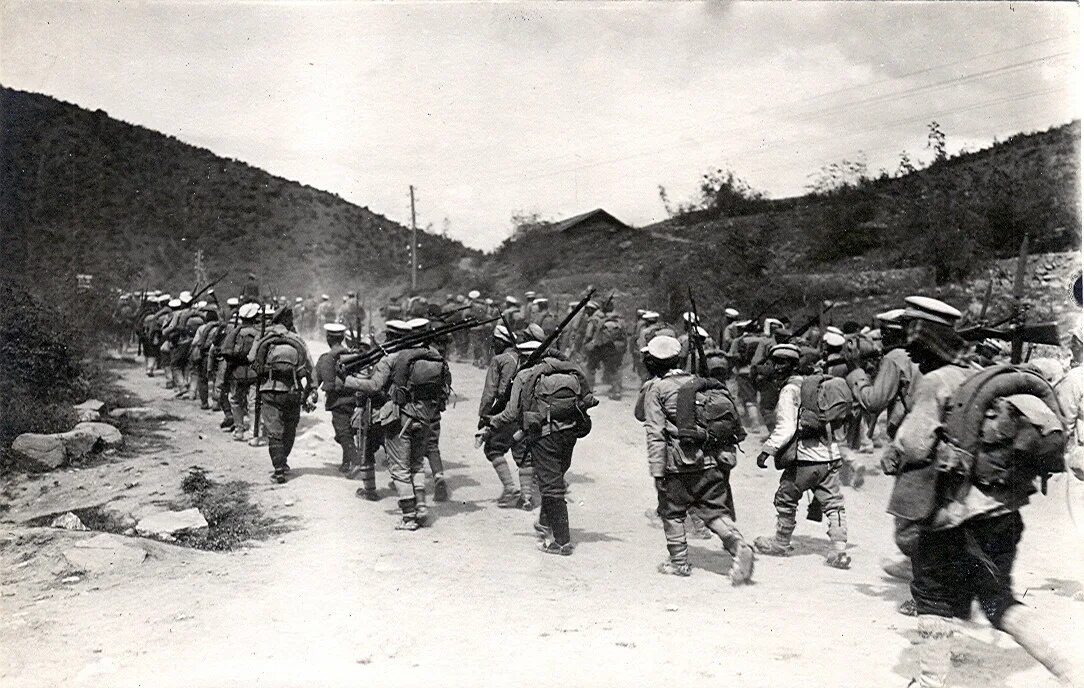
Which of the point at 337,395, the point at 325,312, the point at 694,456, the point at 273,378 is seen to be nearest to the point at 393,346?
the point at 337,395

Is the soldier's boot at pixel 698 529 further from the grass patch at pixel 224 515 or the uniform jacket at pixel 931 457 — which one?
the grass patch at pixel 224 515

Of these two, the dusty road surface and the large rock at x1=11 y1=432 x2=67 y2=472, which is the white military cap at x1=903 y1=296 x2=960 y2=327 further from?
the large rock at x1=11 y1=432 x2=67 y2=472

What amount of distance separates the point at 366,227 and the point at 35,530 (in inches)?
1678

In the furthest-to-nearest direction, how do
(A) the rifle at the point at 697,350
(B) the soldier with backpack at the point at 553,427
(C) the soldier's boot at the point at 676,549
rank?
1. (B) the soldier with backpack at the point at 553,427
2. (A) the rifle at the point at 697,350
3. (C) the soldier's boot at the point at 676,549

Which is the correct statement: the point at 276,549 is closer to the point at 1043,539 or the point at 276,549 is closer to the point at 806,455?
the point at 806,455

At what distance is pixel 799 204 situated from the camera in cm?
3572

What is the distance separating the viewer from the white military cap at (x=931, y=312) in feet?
13.9

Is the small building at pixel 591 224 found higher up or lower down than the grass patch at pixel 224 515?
higher up

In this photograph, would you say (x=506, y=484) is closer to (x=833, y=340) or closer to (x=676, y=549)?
(x=676, y=549)

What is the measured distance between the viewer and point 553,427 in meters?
7.12

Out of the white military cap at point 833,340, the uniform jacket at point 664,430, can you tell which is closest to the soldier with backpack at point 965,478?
the uniform jacket at point 664,430

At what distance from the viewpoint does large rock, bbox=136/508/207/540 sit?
7.18 meters

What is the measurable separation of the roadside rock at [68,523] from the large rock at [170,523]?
46 centimetres

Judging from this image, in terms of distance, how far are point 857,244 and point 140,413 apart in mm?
23573
